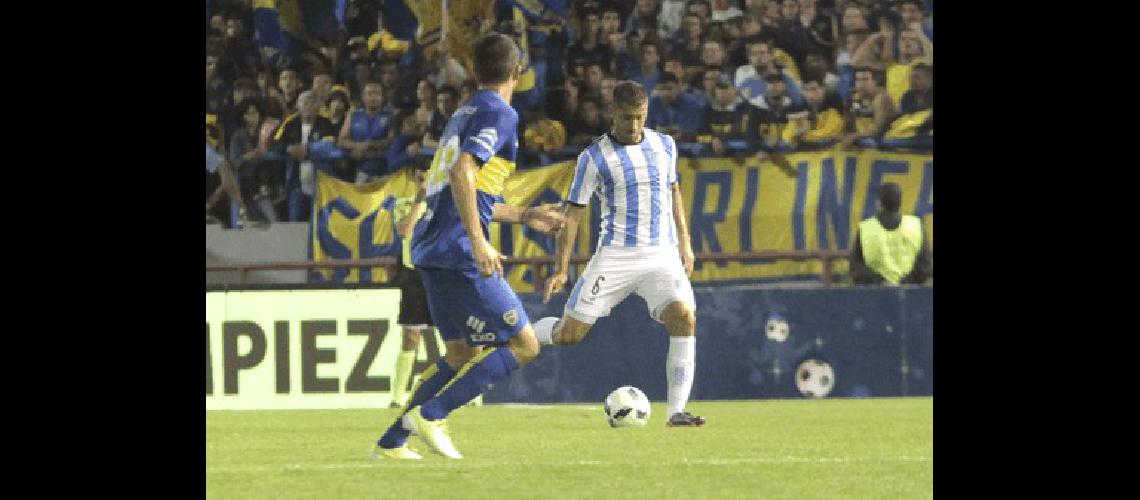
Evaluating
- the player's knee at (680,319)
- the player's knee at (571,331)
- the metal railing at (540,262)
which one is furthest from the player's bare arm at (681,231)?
the metal railing at (540,262)

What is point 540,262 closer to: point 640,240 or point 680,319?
point 640,240

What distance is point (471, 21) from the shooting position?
2008cm

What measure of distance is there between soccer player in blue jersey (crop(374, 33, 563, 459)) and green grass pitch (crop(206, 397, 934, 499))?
0.49 meters

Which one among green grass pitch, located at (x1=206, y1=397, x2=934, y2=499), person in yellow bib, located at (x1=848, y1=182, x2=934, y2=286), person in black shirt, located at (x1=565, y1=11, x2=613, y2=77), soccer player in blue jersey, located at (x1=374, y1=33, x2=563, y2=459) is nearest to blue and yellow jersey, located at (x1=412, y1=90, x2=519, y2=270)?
soccer player in blue jersey, located at (x1=374, y1=33, x2=563, y2=459)

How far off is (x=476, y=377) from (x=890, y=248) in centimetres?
761

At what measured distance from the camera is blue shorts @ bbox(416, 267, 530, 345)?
9.65 metres

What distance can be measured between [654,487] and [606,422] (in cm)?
501

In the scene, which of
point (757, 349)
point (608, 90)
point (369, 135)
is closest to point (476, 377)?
point (757, 349)

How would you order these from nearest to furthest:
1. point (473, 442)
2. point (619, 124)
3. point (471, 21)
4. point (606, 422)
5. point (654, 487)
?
point (654, 487) → point (473, 442) → point (619, 124) → point (606, 422) → point (471, 21)

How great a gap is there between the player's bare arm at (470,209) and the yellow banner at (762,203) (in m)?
8.04

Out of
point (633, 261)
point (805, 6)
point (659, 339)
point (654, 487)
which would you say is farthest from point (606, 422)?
point (805, 6)

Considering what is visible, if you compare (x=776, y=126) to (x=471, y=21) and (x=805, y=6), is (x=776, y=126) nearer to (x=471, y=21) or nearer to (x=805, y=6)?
(x=805, y=6)

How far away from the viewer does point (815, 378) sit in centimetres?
1680

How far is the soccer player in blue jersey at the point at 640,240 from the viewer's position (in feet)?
43.1
